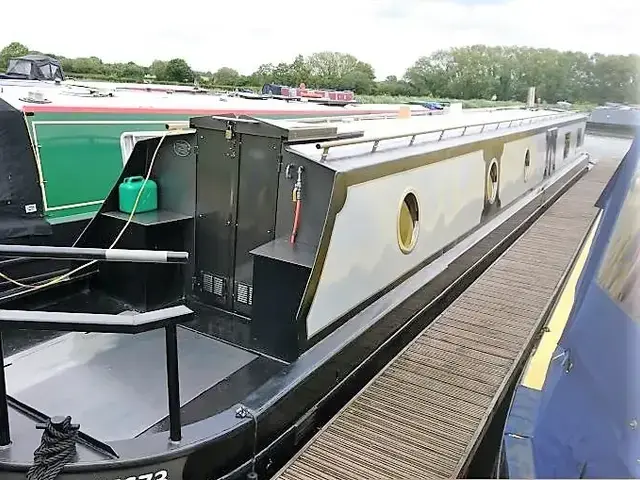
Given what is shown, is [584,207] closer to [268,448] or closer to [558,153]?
[558,153]

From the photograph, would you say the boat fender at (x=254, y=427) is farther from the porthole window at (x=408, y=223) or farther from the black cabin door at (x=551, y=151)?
the black cabin door at (x=551, y=151)

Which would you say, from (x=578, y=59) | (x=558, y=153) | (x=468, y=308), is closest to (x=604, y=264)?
(x=578, y=59)

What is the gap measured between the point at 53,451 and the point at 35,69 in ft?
24.2

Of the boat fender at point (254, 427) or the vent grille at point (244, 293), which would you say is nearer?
the boat fender at point (254, 427)

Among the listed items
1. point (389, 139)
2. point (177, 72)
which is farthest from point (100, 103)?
point (177, 72)

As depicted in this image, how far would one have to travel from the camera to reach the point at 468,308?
4.93m

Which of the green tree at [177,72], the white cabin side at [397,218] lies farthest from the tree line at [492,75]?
the green tree at [177,72]

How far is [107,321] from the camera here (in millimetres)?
2119

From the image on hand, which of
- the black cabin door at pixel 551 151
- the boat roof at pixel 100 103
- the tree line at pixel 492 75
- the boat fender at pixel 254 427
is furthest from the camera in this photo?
the black cabin door at pixel 551 151

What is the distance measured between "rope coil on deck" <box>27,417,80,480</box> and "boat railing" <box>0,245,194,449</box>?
20 centimetres

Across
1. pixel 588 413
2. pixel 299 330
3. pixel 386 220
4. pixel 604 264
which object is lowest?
pixel 299 330

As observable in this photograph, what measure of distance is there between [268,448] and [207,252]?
1392 mm

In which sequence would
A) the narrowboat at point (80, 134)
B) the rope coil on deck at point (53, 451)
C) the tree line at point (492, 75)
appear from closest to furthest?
the tree line at point (492, 75), the rope coil on deck at point (53, 451), the narrowboat at point (80, 134)

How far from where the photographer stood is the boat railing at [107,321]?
2.11 m
